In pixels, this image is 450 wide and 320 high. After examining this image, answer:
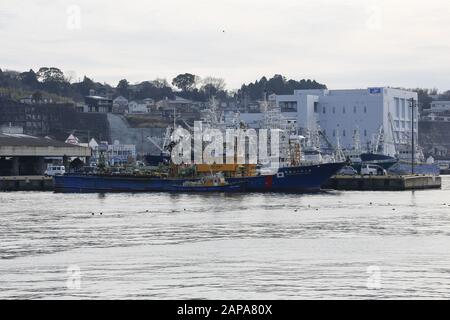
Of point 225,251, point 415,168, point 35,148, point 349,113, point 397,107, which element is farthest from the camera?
point 397,107

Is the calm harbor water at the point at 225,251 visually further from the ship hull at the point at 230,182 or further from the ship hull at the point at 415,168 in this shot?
the ship hull at the point at 415,168

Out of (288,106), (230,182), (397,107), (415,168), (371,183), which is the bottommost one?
(371,183)

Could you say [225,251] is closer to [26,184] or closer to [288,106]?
[26,184]

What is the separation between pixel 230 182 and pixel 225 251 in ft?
188

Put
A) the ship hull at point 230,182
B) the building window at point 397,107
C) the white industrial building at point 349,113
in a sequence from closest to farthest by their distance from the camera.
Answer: the ship hull at point 230,182
the white industrial building at point 349,113
the building window at point 397,107

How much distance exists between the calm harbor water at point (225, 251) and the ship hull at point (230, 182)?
23.6 m

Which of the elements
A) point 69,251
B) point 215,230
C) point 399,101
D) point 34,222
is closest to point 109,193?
point 34,222

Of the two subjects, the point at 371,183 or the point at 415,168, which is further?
the point at 415,168

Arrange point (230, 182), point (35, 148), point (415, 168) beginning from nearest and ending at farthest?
point (230, 182) < point (35, 148) < point (415, 168)

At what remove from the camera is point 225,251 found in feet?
150

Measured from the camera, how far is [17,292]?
33.9 m

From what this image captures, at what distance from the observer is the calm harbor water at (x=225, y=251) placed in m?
34.5

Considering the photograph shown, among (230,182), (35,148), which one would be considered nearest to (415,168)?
(35,148)

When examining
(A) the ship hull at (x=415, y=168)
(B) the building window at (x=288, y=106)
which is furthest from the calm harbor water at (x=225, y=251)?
(B) the building window at (x=288, y=106)
